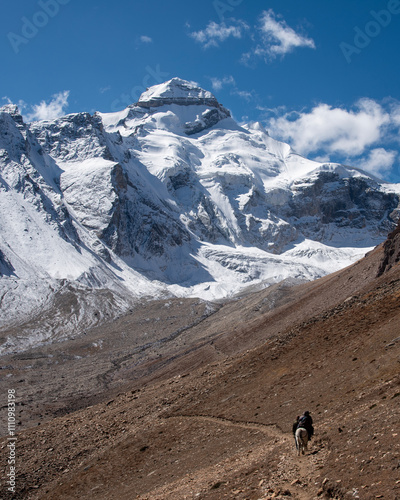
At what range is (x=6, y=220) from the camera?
17938cm

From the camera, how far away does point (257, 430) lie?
23391 mm

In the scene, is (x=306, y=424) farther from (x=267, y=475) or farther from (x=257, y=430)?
(x=257, y=430)

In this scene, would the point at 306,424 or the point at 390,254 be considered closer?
the point at 306,424

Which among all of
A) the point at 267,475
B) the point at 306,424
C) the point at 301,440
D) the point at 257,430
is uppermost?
the point at 306,424

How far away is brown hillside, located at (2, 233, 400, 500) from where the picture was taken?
612 inches

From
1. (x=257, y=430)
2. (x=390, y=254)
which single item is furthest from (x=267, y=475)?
(x=390, y=254)

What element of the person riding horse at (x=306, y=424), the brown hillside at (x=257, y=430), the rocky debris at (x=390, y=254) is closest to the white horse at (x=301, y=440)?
the person riding horse at (x=306, y=424)

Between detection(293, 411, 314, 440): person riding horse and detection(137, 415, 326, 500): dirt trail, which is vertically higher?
detection(293, 411, 314, 440): person riding horse

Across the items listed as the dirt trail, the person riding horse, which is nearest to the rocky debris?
the dirt trail

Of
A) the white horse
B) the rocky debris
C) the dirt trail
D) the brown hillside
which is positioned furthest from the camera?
the rocky debris

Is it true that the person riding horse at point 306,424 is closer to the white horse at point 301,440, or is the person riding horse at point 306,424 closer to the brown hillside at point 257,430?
the white horse at point 301,440

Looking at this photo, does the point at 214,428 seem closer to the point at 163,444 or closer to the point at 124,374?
the point at 163,444

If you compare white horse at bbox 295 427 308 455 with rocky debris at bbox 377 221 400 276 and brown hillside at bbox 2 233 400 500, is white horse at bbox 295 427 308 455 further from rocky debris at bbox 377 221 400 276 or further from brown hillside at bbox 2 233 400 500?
rocky debris at bbox 377 221 400 276

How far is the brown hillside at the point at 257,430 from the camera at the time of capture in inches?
612
